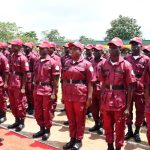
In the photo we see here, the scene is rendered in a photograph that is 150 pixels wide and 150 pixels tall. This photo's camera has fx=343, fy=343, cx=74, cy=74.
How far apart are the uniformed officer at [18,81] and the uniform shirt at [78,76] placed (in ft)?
5.83

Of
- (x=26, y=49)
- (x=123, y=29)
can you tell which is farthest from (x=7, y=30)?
(x=26, y=49)

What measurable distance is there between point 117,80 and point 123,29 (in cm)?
5275

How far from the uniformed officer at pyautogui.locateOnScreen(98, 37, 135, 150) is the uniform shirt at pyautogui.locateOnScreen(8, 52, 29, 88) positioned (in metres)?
2.64

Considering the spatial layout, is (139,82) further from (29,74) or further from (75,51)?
(29,74)

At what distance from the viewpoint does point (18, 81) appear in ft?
27.3

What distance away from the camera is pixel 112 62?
6.20m

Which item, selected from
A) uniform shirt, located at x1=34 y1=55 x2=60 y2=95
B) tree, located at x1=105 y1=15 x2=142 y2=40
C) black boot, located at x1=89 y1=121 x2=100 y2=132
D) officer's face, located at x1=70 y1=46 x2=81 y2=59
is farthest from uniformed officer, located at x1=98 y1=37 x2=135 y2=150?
tree, located at x1=105 y1=15 x2=142 y2=40

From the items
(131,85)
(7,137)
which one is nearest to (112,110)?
(131,85)

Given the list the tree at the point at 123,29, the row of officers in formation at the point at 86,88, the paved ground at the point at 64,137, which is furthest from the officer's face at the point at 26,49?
the tree at the point at 123,29

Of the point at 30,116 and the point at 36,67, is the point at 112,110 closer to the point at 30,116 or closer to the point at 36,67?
the point at 36,67

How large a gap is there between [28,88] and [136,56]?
13.7 ft

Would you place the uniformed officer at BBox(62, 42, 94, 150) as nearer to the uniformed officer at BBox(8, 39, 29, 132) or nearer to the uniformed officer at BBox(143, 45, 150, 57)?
the uniformed officer at BBox(143, 45, 150, 57)

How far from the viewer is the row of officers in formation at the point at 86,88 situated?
6145mm

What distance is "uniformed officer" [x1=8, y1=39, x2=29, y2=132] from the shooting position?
8.24 metres
